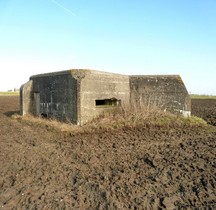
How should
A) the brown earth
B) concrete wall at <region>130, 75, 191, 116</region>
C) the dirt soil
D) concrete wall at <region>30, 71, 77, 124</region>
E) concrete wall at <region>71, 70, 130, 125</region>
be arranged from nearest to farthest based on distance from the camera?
1. the dirt soil
2. concrete wall at <region>71, 70, 130, 125</region>
3. concrete wall at <region>30, 71, 77, 124</region>
4. concrete wall at <region>130, 75, 191, 116</region>
5. the brown earth

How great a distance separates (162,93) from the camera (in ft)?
34.1

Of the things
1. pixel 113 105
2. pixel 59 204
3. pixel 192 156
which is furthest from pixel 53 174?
pixel 113 105

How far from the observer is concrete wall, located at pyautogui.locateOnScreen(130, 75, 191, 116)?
1017 cm

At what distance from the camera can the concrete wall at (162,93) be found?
33.4ft

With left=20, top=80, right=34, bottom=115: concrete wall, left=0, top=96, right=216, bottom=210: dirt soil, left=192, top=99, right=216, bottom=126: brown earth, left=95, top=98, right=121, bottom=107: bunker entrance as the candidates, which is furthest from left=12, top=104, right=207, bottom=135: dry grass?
left=20, top=80, right=34, bottom=115: concrete wall

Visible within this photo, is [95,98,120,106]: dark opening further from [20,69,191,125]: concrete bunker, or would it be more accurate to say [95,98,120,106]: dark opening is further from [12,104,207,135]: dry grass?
[12,104,207,135]: dry grass

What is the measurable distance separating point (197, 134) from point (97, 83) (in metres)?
3.99

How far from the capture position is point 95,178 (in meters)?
4.12

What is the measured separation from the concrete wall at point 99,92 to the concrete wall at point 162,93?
1.46ft

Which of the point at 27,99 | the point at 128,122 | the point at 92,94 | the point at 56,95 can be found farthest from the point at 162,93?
the point at 27,99

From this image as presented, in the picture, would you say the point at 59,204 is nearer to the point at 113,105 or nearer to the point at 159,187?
the point at 159,187

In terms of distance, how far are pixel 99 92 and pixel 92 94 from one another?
0.39 m

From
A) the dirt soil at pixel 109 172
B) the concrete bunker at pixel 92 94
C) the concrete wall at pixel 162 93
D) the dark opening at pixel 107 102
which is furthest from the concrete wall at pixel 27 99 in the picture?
the concrete wall at pixel 162 93

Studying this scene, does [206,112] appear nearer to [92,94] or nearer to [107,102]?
[107,102]
